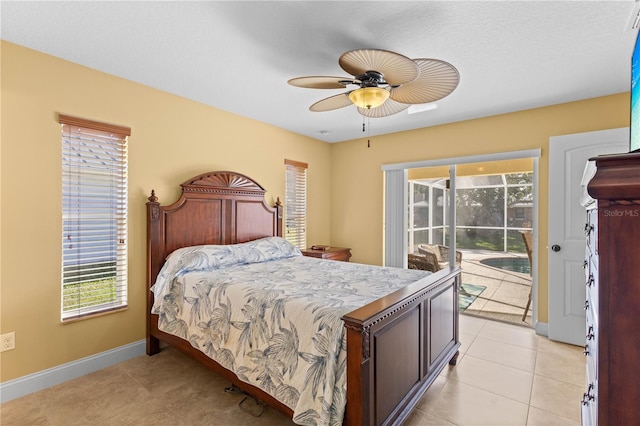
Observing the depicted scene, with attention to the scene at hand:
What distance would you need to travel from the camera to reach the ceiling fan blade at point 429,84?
5.75 feet

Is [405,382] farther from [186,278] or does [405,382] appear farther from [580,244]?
[580,244]

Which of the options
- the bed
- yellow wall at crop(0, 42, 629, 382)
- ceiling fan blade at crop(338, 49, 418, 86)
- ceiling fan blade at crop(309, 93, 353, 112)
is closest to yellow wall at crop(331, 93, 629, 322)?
yellow wall at crop(0, 42, 629, 382)

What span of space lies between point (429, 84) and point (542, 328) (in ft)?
9.89

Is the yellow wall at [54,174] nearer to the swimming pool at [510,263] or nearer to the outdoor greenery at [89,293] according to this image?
the outdoor greenery at [89,293]

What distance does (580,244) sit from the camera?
3115 mm

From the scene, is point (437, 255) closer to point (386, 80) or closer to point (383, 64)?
point (386, 80)

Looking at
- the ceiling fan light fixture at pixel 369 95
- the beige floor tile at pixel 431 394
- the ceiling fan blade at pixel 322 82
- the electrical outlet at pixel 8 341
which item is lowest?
the beige floor tile at pixel 431 394

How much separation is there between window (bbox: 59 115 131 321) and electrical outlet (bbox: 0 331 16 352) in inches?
11.6

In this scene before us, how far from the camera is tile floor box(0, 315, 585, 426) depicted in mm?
2027

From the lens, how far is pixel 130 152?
2842 mm

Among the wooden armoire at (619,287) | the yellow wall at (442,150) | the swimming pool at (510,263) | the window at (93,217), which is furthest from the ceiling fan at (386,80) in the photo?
the swimming pool at (510,263)

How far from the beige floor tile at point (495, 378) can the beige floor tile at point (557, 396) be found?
0.17 ft

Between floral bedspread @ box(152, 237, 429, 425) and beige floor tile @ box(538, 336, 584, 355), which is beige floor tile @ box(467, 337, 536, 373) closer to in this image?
beige floor tile @ box(538, 336, 584, 355)

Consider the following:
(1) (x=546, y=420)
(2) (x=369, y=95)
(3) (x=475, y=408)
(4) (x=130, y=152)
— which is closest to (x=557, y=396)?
(1) (x=546, y=420)
